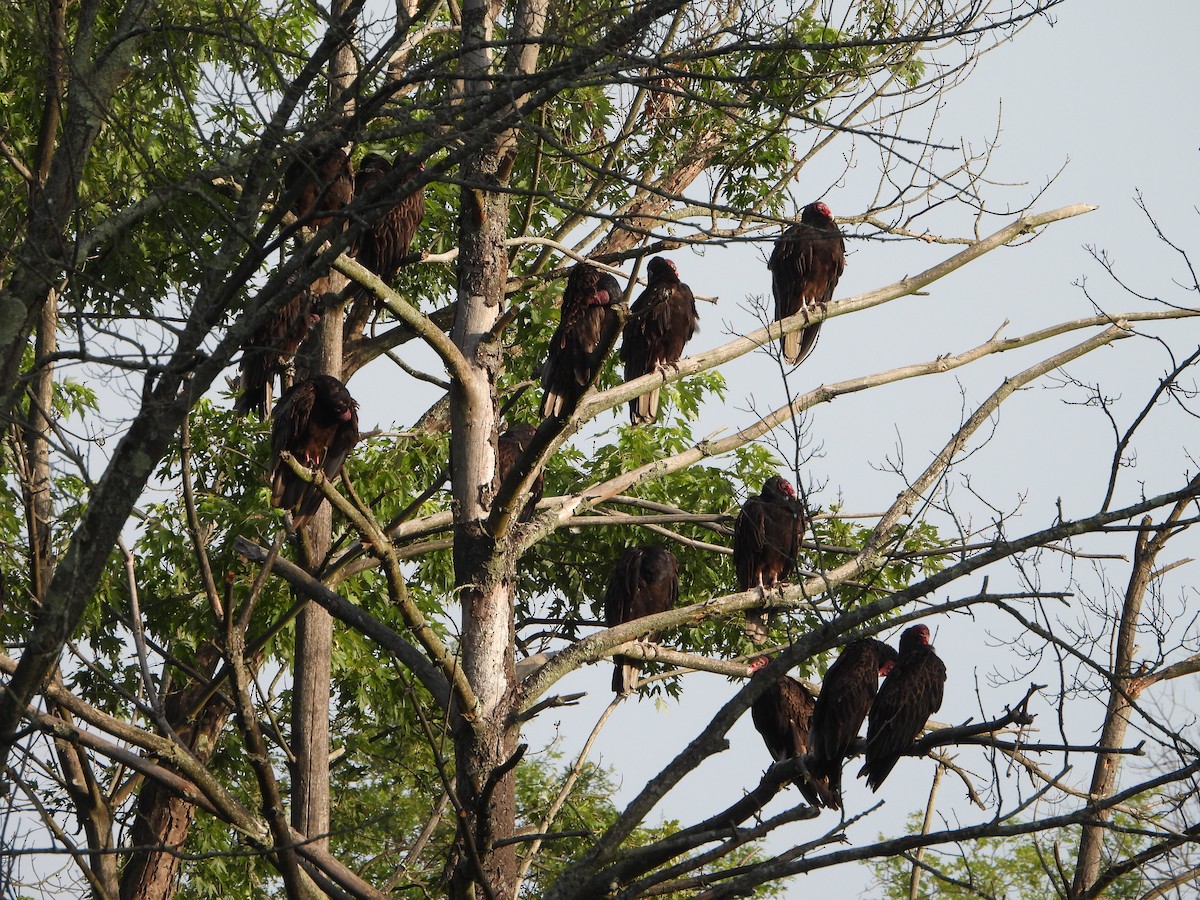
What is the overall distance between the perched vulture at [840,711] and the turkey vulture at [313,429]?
7.59ft

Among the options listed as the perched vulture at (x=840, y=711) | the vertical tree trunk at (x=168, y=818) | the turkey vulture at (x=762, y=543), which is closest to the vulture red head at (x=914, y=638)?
the perched vulture at (x=840, y=711)

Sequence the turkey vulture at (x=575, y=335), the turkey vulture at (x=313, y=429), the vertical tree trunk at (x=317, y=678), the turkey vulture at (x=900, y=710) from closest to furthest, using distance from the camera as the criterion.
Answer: the turkey vulture at (x=900, y=710) → the turkey vulture at (x=313, y=429) → the turkey vulture at (x=575, y=335) → the vertical tree trunk at (x=317, y=678)

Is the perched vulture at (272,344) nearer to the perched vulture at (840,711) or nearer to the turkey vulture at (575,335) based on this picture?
the turkey vulture at (575,335)

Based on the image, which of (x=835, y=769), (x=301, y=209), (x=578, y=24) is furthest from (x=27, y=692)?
(x=301, y=209)

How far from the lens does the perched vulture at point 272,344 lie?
6.94 m

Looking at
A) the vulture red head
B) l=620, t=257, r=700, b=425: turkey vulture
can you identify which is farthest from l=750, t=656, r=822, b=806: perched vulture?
l=620, t=257, r=700, b=425: turkey vulture

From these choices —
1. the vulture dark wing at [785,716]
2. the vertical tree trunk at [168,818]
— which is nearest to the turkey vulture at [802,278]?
the vulture dark wing at [785,716]

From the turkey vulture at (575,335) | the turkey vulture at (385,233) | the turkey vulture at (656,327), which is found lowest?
the turkey vulture at (575,335)

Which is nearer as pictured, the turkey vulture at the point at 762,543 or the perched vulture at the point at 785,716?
the perched vulture at the point at 785,716

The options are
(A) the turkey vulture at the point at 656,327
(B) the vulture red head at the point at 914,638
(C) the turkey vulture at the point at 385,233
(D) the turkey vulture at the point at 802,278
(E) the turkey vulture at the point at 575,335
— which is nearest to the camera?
(B) the vulture red head at the point at 914,638

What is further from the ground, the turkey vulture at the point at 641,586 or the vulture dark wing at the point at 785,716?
the turkey vulture at the point at 641,586

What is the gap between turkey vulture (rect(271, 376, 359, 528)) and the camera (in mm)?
5555

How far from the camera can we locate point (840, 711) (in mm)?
5059

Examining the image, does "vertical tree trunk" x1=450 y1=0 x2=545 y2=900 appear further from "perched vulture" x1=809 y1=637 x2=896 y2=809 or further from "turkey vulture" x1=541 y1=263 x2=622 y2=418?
"perched vulture" x1=809 y1=637 x2=896 y2=809
